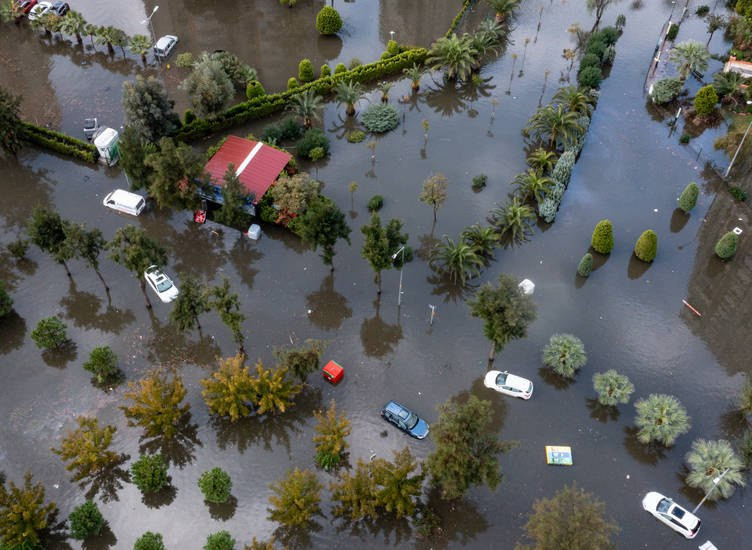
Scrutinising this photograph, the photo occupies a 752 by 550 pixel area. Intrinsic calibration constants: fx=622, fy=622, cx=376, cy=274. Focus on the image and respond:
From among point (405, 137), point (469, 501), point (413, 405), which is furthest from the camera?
point (405, 137)

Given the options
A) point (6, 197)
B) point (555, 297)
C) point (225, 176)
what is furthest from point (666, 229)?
point (6, 197)

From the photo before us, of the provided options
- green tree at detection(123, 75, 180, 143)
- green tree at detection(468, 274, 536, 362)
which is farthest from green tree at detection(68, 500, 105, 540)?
green tree at detection(123, 75, 180, 143)

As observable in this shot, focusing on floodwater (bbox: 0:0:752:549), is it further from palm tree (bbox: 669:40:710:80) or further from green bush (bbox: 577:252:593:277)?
palm tree (bbox: 669:40:710:80)

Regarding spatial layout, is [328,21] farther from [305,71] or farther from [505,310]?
[505,310]

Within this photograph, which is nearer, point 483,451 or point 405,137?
point 483,451

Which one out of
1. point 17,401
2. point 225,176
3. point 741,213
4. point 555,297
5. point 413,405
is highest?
point 741,213

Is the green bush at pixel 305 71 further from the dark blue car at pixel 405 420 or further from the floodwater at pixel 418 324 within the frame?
the dark blue car at pixel 405 420

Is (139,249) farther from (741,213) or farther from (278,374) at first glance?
(741,213)

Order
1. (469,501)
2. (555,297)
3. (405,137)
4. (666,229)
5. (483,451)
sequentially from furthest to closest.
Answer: (405,137)
(666,229)
(555,297)
(469,501)
(483,451)
